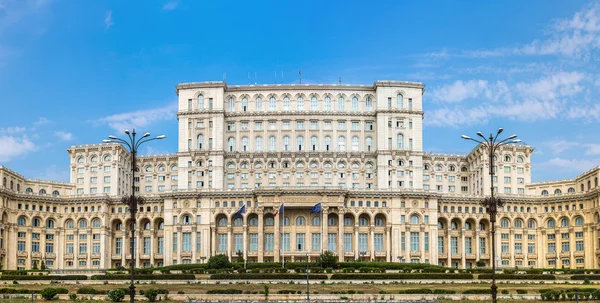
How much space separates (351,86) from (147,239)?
54468 mm

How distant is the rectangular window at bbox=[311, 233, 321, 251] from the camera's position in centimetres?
16312

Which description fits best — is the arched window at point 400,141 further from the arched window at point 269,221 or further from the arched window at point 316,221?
the arched window at point 269,221

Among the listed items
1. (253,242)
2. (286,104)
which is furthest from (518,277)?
(286,104)

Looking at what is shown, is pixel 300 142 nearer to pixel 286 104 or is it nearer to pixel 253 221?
pixel 286 104

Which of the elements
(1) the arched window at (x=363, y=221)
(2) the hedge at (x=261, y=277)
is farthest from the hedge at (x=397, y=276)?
(1) the arched window at (x=363, y=221)

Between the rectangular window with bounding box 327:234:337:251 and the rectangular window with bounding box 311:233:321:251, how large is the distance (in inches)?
74.1

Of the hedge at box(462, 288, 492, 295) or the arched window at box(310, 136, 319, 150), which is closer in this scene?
the hedge at box(462, 288, 492, 295)

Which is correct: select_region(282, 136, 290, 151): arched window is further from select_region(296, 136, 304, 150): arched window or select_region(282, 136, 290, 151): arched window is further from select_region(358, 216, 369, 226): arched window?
select_region(358, 216, 369, 226): arched window

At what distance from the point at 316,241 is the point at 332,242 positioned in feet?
10.9

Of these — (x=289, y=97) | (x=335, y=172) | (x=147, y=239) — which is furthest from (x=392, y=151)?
(x=147, y=239)

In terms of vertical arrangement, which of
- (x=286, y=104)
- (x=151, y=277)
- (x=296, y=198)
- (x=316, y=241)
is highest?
(x=286, y=104)

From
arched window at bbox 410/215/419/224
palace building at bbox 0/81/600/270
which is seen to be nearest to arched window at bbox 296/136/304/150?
palace building at bbox 0/81/600/270

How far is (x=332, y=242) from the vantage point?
539 ft

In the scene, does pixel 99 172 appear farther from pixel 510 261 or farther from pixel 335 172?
pixel 510 261
